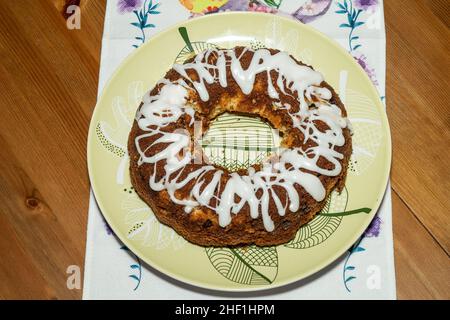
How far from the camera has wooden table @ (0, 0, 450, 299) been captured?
77.2 inches

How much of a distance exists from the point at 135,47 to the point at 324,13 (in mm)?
816

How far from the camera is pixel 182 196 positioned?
1766 mm

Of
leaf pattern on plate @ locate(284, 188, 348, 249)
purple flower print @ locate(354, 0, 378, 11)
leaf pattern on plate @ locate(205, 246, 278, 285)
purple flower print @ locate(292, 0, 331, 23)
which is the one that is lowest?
leaf pattern on plate @ locate(205, 246, 278, 285)

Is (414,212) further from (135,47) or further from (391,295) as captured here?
(135,47)

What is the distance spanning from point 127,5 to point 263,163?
961 millimetres

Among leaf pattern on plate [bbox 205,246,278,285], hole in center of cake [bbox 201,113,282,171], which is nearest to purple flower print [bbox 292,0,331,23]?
hole in center of cake [bbox 201,113,282,171]

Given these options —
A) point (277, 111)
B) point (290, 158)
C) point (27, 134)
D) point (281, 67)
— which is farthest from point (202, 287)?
point (27, 134)

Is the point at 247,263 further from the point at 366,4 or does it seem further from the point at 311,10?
the point at 366,4

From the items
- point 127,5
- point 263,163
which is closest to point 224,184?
point 263,163

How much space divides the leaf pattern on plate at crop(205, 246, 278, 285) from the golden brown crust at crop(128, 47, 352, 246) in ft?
0.12

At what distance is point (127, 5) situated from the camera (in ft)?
7.36

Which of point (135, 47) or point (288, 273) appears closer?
point (288, 273)

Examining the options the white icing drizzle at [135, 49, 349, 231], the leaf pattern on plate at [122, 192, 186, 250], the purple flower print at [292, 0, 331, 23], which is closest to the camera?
the white icing drizzle at [135, 49, 349, 231]

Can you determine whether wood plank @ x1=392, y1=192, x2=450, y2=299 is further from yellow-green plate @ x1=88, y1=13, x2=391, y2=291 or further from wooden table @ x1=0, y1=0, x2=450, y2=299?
yellow-green plate @ x1=88, y1=13, x2=391, y2=291
